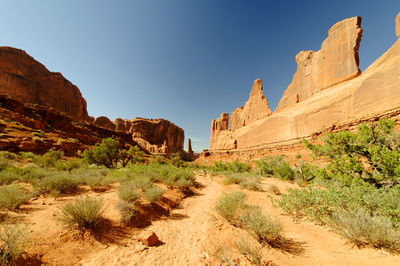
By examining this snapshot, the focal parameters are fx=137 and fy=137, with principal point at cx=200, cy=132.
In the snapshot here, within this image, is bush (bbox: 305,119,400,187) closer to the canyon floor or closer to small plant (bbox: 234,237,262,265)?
the canyon floor

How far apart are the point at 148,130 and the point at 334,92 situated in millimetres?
51355

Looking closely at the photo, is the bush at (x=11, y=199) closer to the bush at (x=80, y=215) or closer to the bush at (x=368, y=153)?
the bush at (x=80, y=215)

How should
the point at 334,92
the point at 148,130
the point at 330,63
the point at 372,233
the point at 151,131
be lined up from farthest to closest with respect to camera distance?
the point at 151,131 → the point at 148,130 → the point at 330,63 → the point at 334,92 → the point at 372,233

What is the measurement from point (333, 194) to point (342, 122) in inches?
638

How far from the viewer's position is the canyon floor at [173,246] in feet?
7.05

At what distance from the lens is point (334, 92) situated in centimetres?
1705

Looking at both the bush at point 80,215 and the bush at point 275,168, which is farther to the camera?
the bush at point 275,168

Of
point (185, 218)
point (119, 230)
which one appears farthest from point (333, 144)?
point (119, 230)

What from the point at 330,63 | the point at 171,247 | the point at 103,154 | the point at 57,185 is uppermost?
the point at 330,63

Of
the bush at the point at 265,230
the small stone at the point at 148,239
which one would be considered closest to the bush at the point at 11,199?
the small stone at the point at 148,239

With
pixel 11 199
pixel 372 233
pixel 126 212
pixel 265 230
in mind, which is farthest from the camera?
pixel 126 212

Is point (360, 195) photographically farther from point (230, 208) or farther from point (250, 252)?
point (250, 252)

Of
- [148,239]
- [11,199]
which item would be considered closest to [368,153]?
[148,239]

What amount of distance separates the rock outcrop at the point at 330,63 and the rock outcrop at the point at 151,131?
133ft
